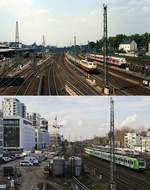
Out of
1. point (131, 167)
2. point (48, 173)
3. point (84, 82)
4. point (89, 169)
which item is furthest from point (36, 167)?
point (131, 167)

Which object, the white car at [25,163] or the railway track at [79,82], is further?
the white car at [25,163]

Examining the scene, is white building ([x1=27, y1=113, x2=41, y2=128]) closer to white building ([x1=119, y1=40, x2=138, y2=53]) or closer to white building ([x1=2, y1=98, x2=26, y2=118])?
white building ([x1=2, y1=98, x2=26, y2=118])

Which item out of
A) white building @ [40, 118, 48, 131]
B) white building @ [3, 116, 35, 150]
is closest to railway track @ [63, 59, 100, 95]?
white building @ [3, 116, 35, 150]

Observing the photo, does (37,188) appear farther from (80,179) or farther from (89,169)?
(89,169)

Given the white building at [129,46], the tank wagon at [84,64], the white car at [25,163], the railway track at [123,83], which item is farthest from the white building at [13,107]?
the white building at [129,46]

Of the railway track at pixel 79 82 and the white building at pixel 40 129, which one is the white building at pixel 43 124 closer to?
the white building at pixel 40 129

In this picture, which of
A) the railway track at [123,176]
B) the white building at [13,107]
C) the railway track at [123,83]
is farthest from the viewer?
the railway track at [123,176]
